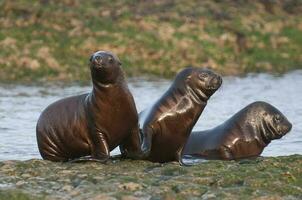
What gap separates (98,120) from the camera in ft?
33.5

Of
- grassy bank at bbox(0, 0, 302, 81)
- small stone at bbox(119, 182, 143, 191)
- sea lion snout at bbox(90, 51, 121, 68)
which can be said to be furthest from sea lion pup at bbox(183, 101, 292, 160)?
grassy bank at bbox(0, 0, 302, 81)

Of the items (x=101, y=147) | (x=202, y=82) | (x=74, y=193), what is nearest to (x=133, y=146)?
(x=101, y=147)

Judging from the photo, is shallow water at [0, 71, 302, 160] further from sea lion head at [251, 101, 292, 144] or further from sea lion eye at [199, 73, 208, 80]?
sea lion eye at [199, 73, 208, 80]

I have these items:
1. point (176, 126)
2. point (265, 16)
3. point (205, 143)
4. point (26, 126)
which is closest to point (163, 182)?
point (176, 126)

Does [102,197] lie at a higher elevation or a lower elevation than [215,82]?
lower

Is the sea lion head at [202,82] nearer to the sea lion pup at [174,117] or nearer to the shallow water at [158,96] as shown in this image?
the sea lion pup at [174,117]

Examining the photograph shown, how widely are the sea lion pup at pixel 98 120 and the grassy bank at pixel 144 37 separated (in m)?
12.4

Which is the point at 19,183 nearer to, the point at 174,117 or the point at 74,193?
the point at 74,193

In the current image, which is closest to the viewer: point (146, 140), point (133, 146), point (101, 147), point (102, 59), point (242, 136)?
point (102, 59)

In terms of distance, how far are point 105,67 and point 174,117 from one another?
1.40 metres

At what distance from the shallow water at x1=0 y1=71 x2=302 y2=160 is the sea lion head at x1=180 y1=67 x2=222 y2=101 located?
1.76 m

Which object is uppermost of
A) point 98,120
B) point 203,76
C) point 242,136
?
point 203,76

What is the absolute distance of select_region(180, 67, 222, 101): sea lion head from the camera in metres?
11.4

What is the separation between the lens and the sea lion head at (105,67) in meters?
9.95
